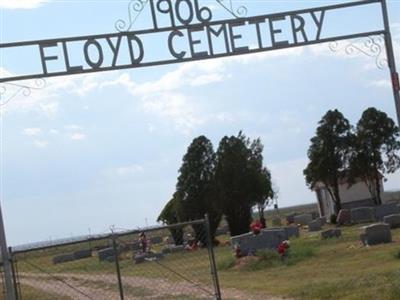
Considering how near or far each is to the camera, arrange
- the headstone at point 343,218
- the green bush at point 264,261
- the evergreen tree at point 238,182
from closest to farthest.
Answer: the green bush at point 264,261
the evergreen tree at point 238,182
the headstone at point 343,218

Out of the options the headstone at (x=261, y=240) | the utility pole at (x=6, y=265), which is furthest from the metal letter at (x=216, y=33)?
the headstone at (x=261, y=240)

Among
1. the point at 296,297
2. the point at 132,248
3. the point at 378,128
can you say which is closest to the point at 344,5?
the point at 296,297

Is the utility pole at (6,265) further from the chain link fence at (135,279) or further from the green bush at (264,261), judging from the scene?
the green bush at (264,261)

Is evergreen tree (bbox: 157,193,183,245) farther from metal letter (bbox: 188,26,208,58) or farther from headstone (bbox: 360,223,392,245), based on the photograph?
metal letter (bbox: 188,26,208,58)

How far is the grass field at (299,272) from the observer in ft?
48.3

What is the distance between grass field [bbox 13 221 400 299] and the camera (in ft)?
48.3

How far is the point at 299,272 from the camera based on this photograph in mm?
20500

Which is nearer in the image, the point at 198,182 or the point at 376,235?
the point at 376,235

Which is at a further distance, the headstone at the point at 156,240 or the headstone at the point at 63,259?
the headstone at the point at 156,240

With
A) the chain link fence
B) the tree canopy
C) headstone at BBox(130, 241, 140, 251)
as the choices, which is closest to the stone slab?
the tree canopy

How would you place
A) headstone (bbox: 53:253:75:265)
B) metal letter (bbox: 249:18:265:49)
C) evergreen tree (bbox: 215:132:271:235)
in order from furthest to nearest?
headstone (bbox: 53:253:75:265) < evergreen tree (bbox: 215:132:271:235) < metal letter (bbox: 249:18:265:49)

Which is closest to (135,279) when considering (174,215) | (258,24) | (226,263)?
(226,263)

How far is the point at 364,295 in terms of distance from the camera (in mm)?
13422

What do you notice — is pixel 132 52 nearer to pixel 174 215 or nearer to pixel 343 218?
pixel 174 215
